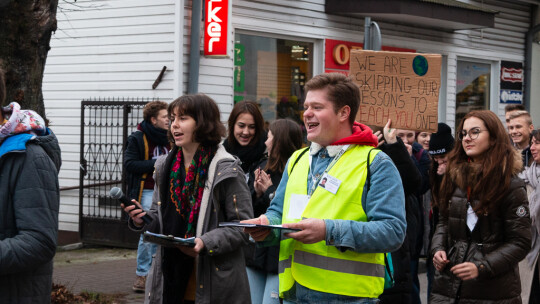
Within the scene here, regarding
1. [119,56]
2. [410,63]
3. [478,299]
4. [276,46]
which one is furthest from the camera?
[276,46]

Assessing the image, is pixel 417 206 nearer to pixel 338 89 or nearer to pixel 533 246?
pixel 533 246

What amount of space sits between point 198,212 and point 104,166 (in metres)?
8.23

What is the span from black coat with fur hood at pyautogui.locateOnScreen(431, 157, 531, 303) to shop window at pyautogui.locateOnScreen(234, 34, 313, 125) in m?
8.19

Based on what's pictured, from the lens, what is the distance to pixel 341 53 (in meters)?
14.6

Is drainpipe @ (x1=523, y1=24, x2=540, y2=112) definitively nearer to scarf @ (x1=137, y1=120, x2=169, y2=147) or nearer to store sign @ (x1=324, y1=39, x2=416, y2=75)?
store sign @ (x1=324, y1=39, x2=416, y2=75)

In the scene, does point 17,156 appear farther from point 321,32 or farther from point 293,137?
point 321,32

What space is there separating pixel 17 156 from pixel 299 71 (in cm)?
1083

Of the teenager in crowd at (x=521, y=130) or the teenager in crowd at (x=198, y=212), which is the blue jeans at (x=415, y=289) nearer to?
the teenager in crowd at (x=521, y=130)

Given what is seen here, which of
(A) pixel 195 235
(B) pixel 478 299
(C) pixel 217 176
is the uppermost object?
(C) pixel 217 176

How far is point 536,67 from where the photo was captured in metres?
19.2

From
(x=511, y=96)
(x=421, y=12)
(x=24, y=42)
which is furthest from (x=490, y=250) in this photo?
(x=511, y=96)

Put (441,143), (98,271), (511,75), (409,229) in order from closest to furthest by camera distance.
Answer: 1. (409,229)
2. (441,143)
3. (98,271)
4. (511,75)

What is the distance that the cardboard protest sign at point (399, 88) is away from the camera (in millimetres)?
5926

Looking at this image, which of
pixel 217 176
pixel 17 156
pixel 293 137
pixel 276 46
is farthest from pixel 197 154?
pixel 276 46
